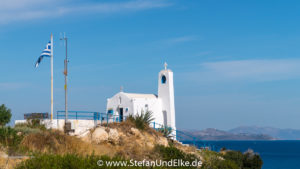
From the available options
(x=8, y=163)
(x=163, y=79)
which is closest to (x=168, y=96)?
(x=163, y=79)

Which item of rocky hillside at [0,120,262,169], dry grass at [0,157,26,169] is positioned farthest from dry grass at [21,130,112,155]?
dry grass at [0,157,26,169]

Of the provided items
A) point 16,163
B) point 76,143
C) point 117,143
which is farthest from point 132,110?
point 16,163

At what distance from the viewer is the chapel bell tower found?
4022 cm

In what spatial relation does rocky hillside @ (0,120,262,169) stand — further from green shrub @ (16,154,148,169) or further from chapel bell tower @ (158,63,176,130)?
chapel bell tower @ (158,63,176,130)

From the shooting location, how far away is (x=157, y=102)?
4025cm

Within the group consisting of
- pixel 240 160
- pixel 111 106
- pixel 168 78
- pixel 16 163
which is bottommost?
pixel 240 160

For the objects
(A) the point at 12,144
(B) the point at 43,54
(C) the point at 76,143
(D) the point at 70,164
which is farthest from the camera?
(B) the point at 43,54

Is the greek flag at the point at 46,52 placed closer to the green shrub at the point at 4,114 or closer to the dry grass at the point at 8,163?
the green shrub at the point at 4,114

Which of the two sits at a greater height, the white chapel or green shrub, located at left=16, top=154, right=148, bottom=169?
the white chapel

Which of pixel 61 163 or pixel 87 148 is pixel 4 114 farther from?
pixel 61 163

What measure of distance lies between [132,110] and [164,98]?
4.73 m

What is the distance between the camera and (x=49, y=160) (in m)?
12.7

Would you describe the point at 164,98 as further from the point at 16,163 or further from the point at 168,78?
the point at 16,163

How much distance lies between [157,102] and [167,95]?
4.19 feet
